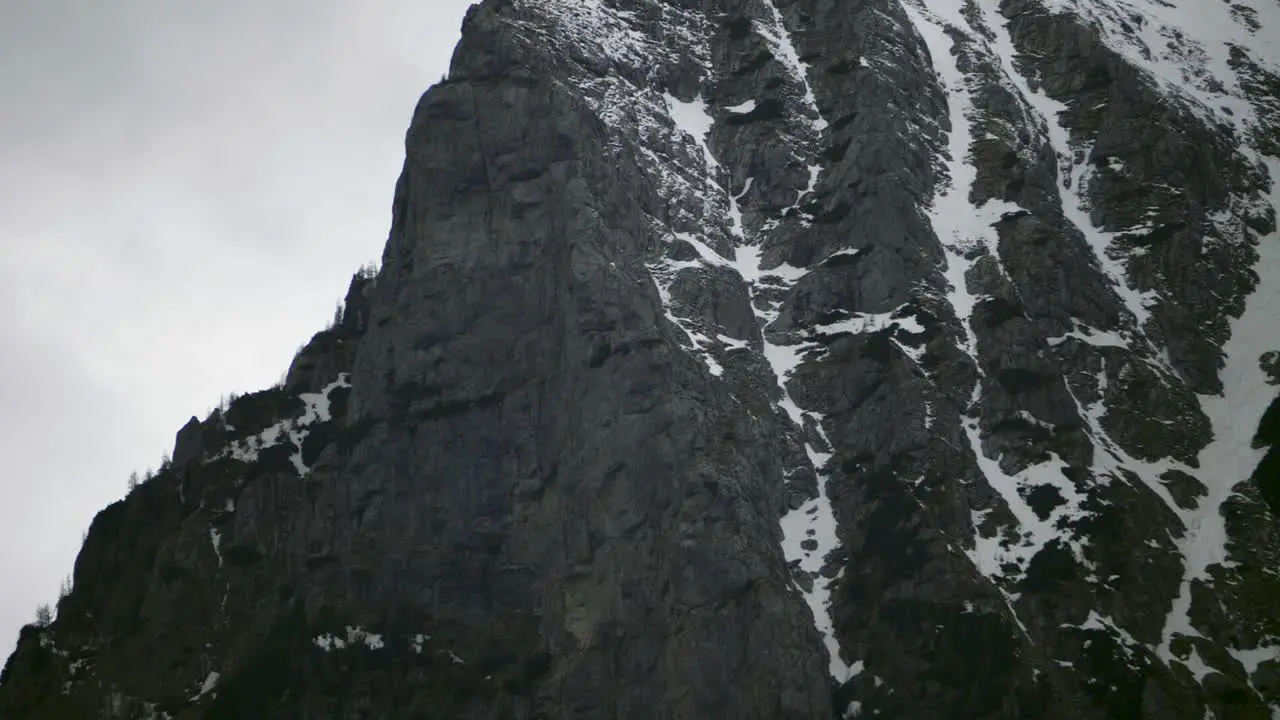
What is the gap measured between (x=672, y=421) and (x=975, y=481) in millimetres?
31719

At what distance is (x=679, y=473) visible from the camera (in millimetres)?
152000

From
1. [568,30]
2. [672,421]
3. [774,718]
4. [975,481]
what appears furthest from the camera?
[568,30]

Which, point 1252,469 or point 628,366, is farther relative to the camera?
point 1252,469

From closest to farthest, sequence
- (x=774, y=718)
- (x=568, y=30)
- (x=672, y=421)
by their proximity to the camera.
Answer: (x=774, y=718)
(x=672, y=421)
(x=568, y=30)

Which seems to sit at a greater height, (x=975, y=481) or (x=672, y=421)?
(x=672, y=421)

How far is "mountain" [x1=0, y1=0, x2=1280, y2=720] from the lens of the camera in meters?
149

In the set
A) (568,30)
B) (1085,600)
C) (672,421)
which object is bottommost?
(1085,600)

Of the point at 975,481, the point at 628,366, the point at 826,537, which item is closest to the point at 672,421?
the point at 628,366

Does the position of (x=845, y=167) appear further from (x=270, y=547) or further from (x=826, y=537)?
(x=270, y=547)

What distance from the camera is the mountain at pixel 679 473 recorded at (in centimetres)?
14925

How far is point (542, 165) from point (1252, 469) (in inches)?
2918

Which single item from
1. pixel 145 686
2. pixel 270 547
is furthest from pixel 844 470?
pixel 145 686

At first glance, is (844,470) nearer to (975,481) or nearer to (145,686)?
(975,481)

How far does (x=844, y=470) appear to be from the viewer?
556 feet
